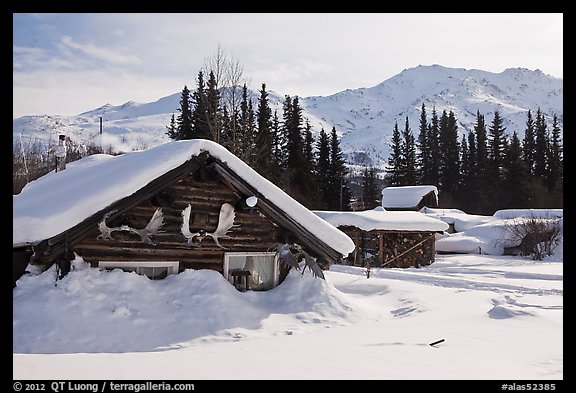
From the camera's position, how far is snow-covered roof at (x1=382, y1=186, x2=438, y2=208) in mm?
51656

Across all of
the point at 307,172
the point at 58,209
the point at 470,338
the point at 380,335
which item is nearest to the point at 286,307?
the point at 380,335

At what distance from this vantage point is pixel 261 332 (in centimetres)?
1040

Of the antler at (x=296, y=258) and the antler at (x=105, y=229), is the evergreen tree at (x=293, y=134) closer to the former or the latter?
the antler at (x=296, y=258)

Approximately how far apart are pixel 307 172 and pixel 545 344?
148 ft

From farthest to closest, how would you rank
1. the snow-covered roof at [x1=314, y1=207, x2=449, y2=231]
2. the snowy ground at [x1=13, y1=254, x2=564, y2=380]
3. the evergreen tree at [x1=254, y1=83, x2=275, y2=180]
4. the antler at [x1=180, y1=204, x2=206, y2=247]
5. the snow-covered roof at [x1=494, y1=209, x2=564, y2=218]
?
the evergreen tree at [x1=254, y1=83, x2=275, y2=180], the snow-covered roof at [x1=494, y1=209, x2=564, y2=218], the snow-covered roof at [x1=314, y1=207, x2=449, y2=231], the antler at [x1=180, y1=204, x2=206, y2=247], the snowy ground at [x1=13, y1=254, x2=564, y2=380]

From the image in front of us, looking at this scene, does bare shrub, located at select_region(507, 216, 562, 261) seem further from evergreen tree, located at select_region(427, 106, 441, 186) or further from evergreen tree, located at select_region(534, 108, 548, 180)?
evergreen tree, located at select_region(427, 106, 441, 186)

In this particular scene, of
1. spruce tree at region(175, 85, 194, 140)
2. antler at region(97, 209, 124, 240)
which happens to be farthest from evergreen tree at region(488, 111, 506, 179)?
antler at region(97, 209, 124, 240)

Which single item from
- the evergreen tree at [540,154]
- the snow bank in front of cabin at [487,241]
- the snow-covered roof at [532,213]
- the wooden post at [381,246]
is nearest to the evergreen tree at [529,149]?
the evergreen tree at [540,154]

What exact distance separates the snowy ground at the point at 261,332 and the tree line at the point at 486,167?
50.6 metres

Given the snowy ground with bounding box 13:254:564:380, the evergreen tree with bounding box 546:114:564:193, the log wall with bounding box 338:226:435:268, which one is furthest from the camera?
the evergreen tree with bounding box 546:114:564:193

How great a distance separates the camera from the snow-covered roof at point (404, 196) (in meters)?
51.7

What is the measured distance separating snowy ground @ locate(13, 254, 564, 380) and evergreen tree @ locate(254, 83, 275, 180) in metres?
32.0

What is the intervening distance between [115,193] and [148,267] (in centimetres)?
190
